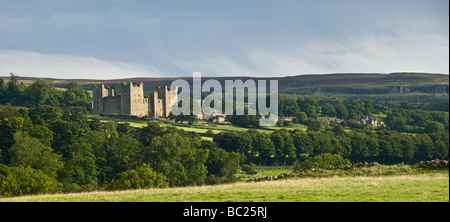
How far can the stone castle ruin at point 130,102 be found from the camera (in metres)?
125

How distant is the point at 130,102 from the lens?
124 meters

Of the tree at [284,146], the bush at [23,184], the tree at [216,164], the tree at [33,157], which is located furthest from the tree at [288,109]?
the bush at [23,184]

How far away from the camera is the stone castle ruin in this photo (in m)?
125

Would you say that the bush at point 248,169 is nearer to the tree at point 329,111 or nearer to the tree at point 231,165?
the tree at point 231,165

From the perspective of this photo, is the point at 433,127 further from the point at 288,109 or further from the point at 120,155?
the point at 120,155

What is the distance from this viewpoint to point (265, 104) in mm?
178250

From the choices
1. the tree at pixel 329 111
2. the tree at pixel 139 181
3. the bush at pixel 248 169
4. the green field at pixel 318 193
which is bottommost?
the bush at pixel 248 169

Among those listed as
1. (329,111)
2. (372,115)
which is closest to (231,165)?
(329,111)

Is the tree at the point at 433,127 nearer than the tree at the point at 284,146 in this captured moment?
No

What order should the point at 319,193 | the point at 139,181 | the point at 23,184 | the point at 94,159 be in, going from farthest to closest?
the point at 94,159 < the point at 23,184 < the point at 139,181 < the point at 319,193

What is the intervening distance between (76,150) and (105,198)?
5592 centimetres

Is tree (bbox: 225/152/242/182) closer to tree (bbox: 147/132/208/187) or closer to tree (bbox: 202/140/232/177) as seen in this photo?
tree (bbox: 202/140/232/177)
